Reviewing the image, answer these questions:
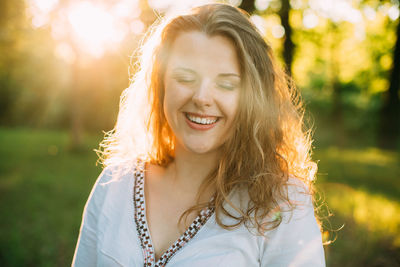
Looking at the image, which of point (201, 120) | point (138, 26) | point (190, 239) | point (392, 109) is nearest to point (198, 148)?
point (201, 120)

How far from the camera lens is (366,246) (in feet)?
13.2

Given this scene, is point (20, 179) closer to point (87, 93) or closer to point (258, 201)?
point (258, 201)

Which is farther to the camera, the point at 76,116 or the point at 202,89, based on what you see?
the point at 76,116

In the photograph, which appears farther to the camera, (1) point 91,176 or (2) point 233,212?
(1) point 91,176

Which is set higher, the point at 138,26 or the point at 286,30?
the point at 286,30

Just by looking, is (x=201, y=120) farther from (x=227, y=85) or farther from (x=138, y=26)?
(x=138, y=26)

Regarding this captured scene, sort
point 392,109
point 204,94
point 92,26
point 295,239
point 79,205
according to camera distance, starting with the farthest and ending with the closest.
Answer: point 392,109 < point 92,26 < point 79,205 < point 204,94 < point 295,239

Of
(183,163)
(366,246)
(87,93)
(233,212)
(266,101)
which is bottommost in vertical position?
(366,246)

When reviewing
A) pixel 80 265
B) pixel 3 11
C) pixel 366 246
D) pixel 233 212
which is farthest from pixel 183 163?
pixel 3 11

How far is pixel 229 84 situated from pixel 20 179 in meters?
7.84

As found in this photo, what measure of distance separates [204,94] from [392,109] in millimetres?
12732

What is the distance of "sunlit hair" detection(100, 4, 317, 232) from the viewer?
165 cm

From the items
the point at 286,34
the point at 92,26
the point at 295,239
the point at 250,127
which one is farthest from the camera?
the point at 92,26

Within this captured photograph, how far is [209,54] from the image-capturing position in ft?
5.39
